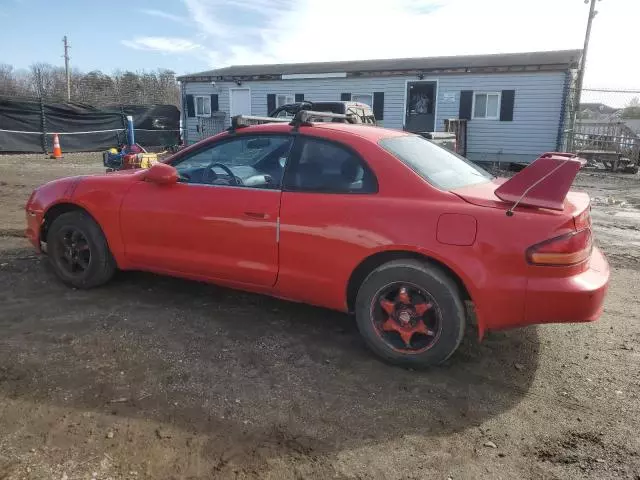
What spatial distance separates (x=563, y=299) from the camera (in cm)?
280

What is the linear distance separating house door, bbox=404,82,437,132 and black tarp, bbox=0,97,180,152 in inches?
439

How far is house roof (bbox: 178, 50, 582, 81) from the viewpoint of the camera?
1670 centimetres

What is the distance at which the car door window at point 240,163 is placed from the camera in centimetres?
362

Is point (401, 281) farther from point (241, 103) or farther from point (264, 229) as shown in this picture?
point (241, 103)

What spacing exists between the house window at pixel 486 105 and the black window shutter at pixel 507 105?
178 millimetres

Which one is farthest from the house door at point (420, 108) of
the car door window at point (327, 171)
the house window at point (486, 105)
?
the car door window at point (327, 171)

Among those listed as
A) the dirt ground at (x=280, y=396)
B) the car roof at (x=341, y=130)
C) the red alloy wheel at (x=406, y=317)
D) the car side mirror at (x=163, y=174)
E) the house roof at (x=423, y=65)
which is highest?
the house roof at (x=423, y=65)

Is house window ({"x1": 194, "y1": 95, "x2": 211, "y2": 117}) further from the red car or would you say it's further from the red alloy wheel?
the red alloy wheel

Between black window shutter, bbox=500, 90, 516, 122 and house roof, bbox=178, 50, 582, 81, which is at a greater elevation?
house roof, bbox=178, 50, 582, 81

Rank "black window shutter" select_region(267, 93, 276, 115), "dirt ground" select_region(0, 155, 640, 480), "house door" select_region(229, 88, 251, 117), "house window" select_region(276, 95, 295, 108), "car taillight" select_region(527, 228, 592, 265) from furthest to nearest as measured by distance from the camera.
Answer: "house door" select_region(229, 88, 251, 117) < "black window shutter" select_region(267, 93, 276, 115) < "house window" select_region(276, 95, 295, 108) < "car taillight" select_region(527, 228, 592, 265) < "dirt ground" select_region(0, 155, 640, 480)

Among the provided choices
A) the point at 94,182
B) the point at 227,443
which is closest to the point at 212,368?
the point at 227,443

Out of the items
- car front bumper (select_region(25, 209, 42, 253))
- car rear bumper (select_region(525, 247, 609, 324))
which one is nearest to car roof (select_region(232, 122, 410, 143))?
car rear bumper (select_region(525, 247, 609, 324))

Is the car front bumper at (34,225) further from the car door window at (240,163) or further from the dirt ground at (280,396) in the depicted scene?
the car door window at (240,163)

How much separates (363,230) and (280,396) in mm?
1127
